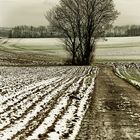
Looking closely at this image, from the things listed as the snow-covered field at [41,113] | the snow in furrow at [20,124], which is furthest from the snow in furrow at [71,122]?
the snow in furrow at [20,124]

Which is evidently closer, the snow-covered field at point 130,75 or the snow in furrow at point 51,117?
the snow in furrow at point 51,117

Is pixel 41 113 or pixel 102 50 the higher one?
pixel 41 113

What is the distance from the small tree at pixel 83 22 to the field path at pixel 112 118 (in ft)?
132

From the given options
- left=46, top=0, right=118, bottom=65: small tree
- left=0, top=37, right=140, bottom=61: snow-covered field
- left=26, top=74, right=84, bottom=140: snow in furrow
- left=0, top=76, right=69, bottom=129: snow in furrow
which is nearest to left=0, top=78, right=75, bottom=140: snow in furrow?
left=0, top=76, right=69, bottom=129: snow in furrow

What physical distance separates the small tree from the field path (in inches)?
1585

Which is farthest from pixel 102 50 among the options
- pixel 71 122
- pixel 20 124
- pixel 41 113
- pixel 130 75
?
pixel 20 124

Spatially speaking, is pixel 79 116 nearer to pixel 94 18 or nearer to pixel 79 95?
pixel 79 95

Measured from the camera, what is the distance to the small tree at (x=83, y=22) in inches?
2329

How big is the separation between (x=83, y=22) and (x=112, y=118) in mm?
47883

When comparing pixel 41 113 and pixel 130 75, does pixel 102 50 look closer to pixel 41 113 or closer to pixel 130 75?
pixel 130 75

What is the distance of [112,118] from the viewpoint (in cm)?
1324

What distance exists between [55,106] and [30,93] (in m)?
3.89

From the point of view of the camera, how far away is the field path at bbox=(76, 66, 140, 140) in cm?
1067

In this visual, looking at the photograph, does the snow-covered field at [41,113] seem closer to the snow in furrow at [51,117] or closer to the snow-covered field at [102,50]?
the snow in furrow at [51,117]
